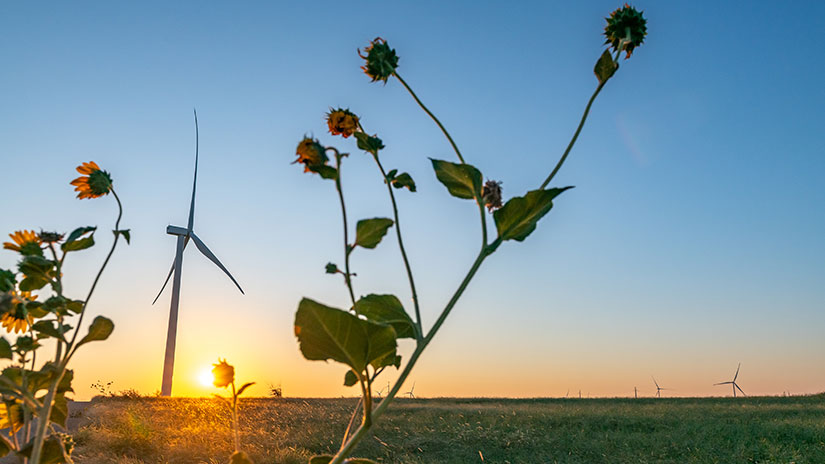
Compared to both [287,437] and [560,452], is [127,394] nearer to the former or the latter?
[287,437]

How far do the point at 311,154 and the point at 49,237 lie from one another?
2.13 ft

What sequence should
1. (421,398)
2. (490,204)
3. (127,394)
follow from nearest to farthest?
(490,204) < (127,394) < (421,398)

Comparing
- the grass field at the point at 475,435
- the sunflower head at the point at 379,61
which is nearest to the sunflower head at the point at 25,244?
the sunflower head at the point at 379,61

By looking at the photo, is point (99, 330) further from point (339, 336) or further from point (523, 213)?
point (523, 213)

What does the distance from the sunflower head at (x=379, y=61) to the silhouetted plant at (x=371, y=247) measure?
6 cm

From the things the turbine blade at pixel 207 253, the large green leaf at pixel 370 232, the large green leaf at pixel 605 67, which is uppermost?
the turbine blade at pixel 207 253

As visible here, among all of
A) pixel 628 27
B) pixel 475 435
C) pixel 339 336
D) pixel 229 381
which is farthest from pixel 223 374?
pixel 475 435

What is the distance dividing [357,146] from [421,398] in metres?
14.7

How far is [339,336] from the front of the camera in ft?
2.69

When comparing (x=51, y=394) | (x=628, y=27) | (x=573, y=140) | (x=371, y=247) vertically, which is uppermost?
(x=628, y=27)

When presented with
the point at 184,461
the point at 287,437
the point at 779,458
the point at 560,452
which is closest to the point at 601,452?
the point at 560,452

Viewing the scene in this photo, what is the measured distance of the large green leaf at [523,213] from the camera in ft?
3.11

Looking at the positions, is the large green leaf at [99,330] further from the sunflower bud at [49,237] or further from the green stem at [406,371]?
the green stem at [406,371]

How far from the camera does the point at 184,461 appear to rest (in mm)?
7430
